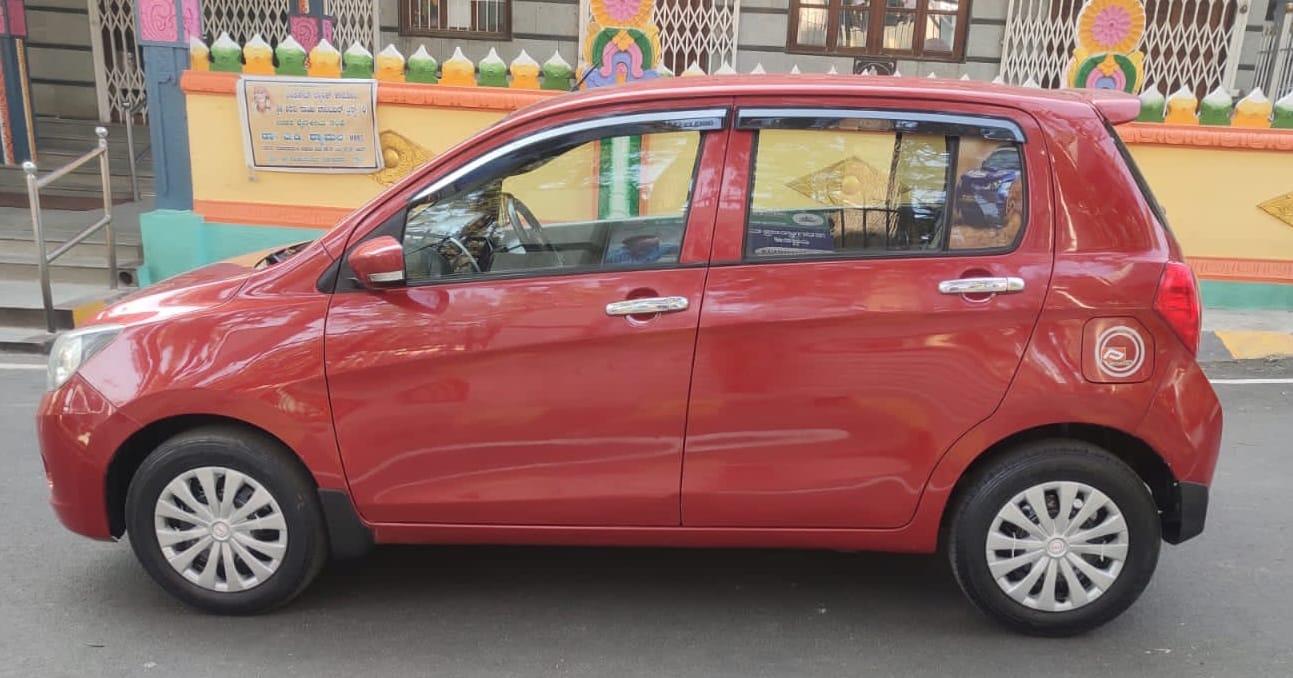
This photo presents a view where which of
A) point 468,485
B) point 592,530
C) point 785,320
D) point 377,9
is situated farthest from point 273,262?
point 377,9

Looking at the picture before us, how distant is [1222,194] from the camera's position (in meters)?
8.01

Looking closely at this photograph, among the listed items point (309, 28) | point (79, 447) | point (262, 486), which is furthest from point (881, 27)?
point (79, 447)

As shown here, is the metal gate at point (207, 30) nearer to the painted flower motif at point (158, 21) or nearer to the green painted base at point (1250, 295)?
the painted flower motif at point (158, 21)

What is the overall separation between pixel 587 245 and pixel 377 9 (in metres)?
10.7

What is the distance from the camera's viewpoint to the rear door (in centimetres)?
312

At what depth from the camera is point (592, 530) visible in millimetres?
3326

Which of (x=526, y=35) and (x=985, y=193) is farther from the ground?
(x=526, y=35)

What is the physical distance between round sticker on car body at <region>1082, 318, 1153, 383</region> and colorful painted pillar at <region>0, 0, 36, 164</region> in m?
11.0

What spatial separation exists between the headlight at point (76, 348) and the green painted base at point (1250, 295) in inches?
324

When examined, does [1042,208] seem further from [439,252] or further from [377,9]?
[377,9]

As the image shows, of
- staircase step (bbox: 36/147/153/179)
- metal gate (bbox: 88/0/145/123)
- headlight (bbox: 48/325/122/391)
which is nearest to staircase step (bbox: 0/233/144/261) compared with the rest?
staircase step (bbox: 36/147/153/179)

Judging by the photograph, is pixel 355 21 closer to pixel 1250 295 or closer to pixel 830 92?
pixel 1250 295

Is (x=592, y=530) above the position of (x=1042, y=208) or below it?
below

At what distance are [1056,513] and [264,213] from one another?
7.12 meters
